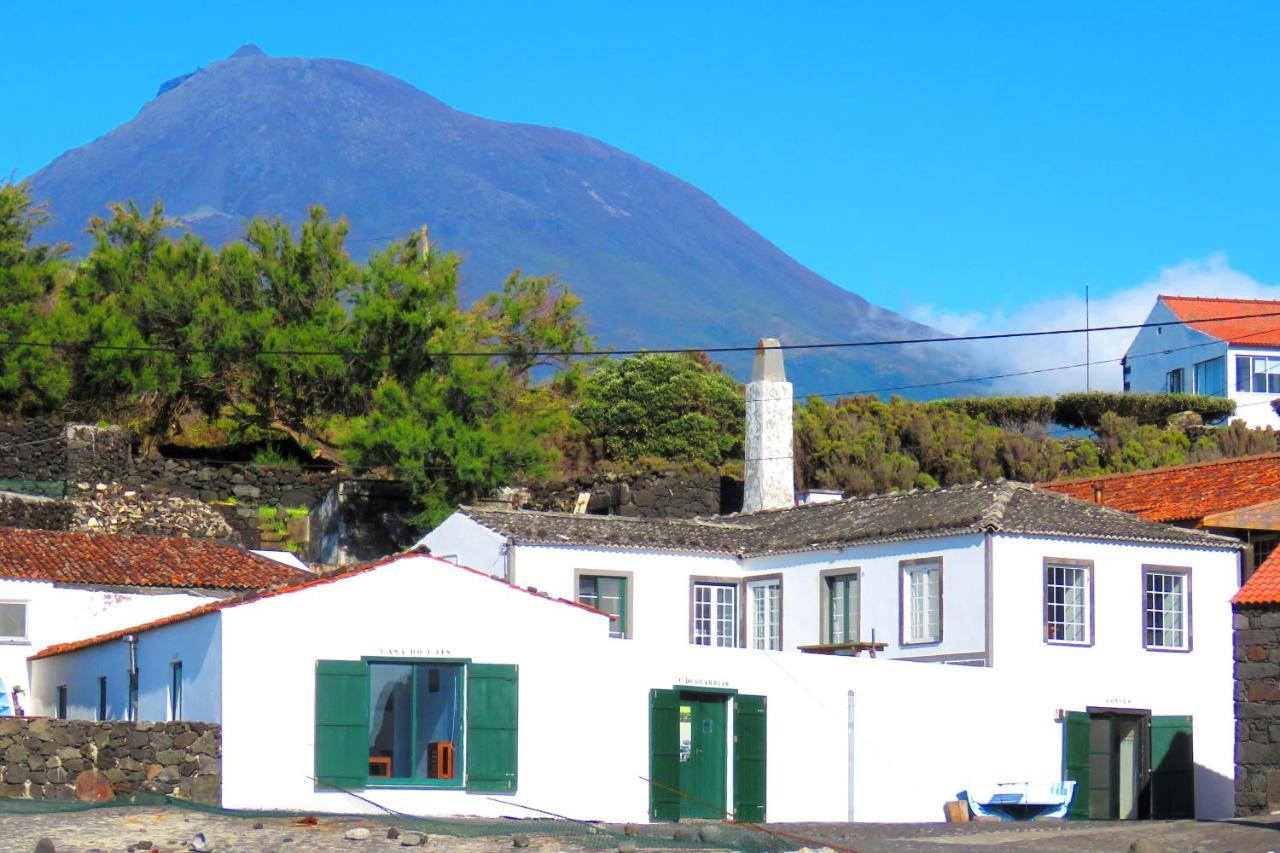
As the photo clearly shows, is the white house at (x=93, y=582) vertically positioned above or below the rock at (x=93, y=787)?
above

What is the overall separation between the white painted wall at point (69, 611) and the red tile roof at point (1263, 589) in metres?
18.2

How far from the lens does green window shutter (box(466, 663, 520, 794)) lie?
89.5ft

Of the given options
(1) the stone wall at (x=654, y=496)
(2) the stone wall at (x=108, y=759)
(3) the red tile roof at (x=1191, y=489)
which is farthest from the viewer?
(1) the stone wall at (x=654, y=496)

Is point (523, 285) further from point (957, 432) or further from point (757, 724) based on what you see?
point (757, 724)

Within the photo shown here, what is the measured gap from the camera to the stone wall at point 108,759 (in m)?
25.9

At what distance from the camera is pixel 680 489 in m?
50.3

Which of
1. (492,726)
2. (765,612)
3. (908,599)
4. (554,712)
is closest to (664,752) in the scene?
(554,712)

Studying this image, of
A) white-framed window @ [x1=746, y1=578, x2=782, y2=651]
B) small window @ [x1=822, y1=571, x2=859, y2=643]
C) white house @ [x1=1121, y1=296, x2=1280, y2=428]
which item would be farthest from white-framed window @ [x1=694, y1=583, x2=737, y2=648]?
white house @ [x1=1121, y1=296, x2=1280, y2=428]

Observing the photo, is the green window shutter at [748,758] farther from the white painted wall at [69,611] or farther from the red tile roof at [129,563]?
the white painted wall at [69,611]

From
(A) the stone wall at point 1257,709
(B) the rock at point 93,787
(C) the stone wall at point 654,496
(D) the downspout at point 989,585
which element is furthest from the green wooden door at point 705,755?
(C) the stone wall at point 654,496

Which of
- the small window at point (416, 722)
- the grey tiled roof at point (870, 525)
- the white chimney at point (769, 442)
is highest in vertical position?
the white chimney at point (769, 442)

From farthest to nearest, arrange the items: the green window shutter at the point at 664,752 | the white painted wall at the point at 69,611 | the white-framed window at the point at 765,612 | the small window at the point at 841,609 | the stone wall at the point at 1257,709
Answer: the white-framed window at the point at 765,612 → the small window at the point at 841,609 → the white painted wall at the point at 69,611 → the green window shutter at the point at 664,752 → the stone wall at the point at 1257,709

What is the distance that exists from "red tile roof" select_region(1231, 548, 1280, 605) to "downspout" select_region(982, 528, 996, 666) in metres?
6.69

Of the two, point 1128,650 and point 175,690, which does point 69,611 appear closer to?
point 175,690
